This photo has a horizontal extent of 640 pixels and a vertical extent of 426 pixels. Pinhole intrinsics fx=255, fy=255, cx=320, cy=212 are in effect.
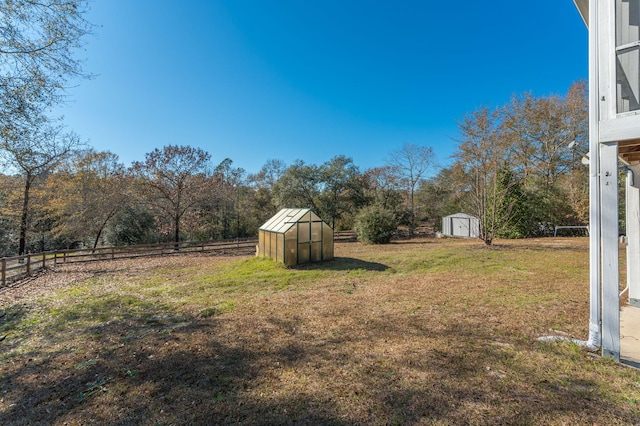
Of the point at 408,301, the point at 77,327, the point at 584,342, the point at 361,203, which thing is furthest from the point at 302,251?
the point at 361,203

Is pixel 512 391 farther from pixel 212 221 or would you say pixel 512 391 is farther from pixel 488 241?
pixel 212 221

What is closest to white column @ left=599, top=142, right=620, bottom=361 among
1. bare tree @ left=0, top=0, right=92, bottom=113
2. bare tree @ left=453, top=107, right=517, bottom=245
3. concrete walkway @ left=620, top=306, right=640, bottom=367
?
concrete walkway @ left=620, top=306, right=640, bottom=367

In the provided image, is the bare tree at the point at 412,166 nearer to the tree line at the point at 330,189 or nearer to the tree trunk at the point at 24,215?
the tree line at the point at 330,189

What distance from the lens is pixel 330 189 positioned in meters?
26.8

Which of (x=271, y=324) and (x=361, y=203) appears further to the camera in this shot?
(x=361, y=203)

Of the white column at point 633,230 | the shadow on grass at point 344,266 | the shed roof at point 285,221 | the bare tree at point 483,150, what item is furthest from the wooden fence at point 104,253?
the white column at point 633,230

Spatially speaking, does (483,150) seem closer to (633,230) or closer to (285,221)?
(633,230)

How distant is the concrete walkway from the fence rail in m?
16.5

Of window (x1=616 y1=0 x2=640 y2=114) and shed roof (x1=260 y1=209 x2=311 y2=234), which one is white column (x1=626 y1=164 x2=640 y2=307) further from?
shed roof (x1=260 y1=209 x2=311 y2=234)

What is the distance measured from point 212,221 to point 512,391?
2592 cm

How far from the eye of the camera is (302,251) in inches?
462

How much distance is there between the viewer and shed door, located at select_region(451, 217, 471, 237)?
74.7 feet

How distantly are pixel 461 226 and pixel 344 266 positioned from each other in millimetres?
17012

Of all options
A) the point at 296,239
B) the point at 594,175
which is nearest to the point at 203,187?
the point at 296,239
